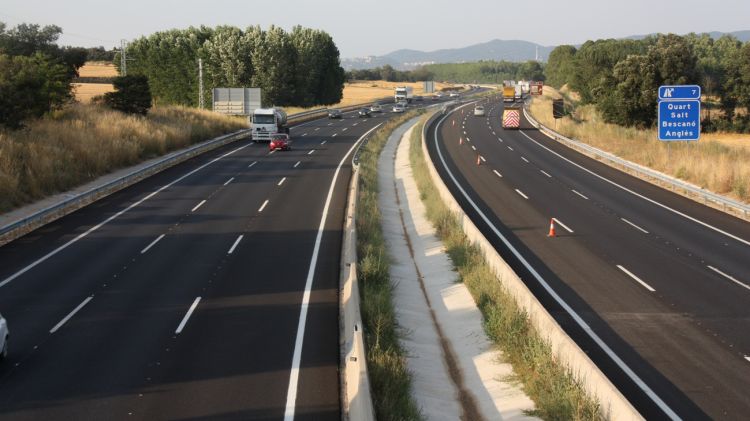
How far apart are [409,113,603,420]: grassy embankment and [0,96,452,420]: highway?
3.40 metres

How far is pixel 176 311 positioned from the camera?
1673 cm

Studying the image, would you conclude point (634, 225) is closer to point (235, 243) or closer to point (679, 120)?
point (679, 120)

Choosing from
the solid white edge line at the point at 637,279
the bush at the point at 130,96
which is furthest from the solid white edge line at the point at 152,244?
the bush at the point at 130,96

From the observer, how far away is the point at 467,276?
20.6 m

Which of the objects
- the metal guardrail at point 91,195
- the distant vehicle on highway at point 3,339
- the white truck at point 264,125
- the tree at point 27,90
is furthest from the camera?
the white truck at point 264,125

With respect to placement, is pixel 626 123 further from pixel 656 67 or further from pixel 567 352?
pixel 567 352

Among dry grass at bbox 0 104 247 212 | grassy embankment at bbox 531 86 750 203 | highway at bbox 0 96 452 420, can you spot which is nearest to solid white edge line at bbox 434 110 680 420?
highway at bbox 0 96 452 420

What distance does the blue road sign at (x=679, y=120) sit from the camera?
3753 cm

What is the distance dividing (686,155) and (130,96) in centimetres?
3892

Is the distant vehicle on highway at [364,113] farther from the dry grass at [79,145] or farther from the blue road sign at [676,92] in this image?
the blue road sign at [676,92]

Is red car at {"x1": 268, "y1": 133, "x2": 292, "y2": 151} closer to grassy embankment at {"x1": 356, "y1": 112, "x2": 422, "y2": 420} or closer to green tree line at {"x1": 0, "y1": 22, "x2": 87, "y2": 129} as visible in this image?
green tree line at {"x1": 0, "y1": 22, "x2": 87, "y2": 129}

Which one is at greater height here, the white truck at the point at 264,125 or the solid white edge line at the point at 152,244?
the white truck at the point at 264,125

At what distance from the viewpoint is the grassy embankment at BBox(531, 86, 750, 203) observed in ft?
110

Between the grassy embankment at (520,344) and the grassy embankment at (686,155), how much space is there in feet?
48.6
